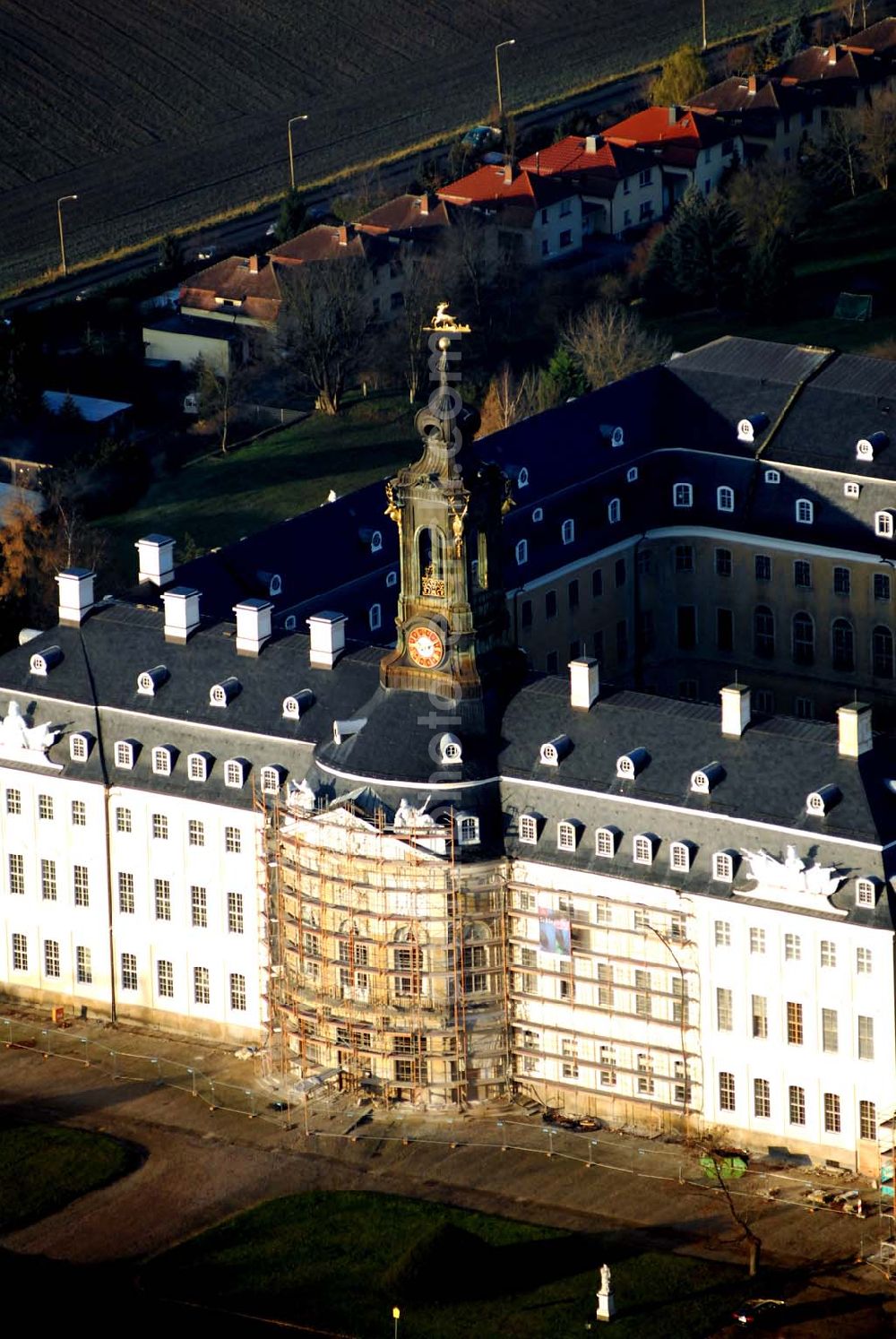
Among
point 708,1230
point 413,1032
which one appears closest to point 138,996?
point 413,1032

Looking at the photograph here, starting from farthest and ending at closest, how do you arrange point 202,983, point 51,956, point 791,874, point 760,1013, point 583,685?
point 51,956 → point 202,983 → point 583,685 → point 760,1013 → point 791,874

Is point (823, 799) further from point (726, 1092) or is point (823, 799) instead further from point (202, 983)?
point (202, 983)

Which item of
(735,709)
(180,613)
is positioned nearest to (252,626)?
(180,613)

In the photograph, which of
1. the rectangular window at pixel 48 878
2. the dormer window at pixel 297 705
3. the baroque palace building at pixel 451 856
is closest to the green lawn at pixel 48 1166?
the baroque palace building at pixel 451 856

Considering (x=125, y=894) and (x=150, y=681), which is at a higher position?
(x=150, y=681)

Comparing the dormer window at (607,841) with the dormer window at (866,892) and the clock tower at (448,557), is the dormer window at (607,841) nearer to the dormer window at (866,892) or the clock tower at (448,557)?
the clock tower at (448,557)

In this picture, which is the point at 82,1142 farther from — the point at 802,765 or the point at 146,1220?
the point at 802,765
